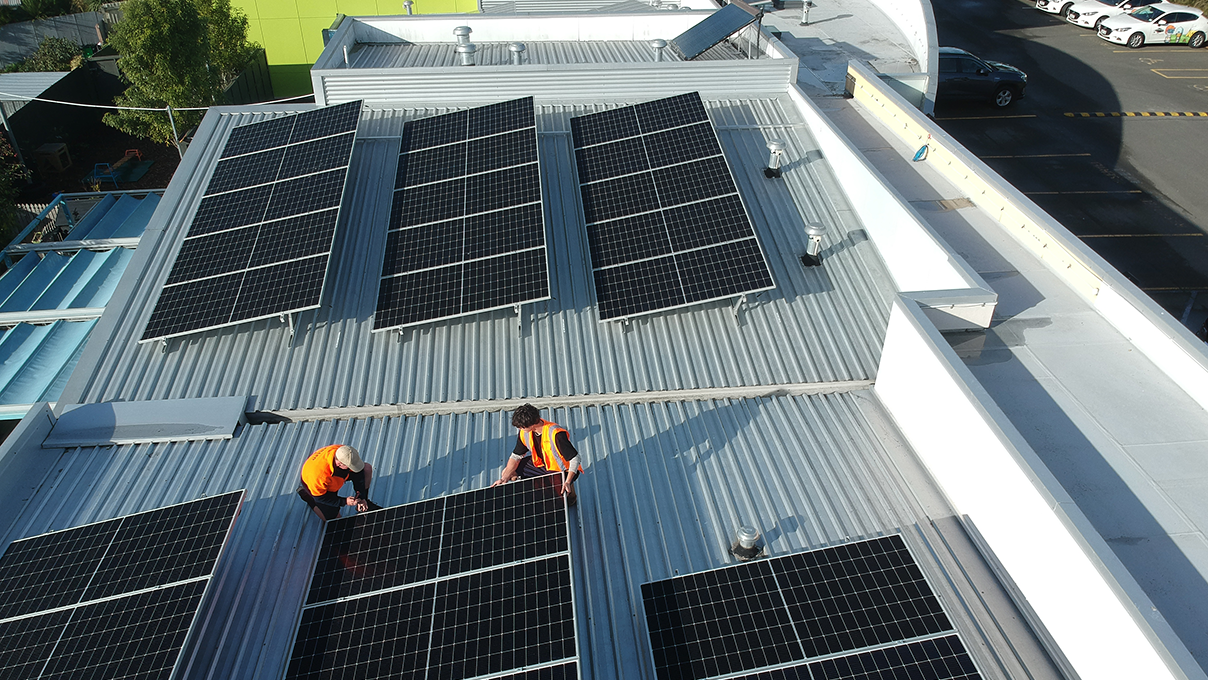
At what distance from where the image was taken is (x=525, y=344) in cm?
1178

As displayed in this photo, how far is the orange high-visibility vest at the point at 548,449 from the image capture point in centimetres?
866

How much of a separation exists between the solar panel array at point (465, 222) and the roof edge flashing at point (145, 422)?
2.51 metres

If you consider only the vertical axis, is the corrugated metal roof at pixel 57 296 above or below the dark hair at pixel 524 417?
below

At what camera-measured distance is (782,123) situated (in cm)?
1652

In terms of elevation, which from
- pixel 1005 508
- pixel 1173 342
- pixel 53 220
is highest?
pixel 1173 342

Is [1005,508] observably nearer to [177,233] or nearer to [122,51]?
[177,233]

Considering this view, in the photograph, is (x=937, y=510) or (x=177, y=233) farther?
(x=177, y=233)

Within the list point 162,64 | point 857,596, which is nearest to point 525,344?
point 857,596

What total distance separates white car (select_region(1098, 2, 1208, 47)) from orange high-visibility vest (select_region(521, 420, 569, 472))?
41.1 meters

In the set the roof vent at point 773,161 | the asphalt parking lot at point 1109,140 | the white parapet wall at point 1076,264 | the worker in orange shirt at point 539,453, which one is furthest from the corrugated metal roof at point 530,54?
the worker in orange shirt at point 539,453

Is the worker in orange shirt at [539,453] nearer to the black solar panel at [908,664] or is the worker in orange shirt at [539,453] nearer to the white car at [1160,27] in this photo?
the black solar panel at [908,664]

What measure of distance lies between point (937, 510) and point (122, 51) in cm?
2893

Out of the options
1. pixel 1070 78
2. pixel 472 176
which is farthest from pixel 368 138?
pixel 1070 78

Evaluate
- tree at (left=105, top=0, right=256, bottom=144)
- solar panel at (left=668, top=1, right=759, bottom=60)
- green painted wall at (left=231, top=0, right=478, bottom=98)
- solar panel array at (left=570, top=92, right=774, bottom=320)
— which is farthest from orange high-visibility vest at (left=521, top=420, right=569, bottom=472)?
green painted wall at (left=231, top=0, right=478, bottom=98)
